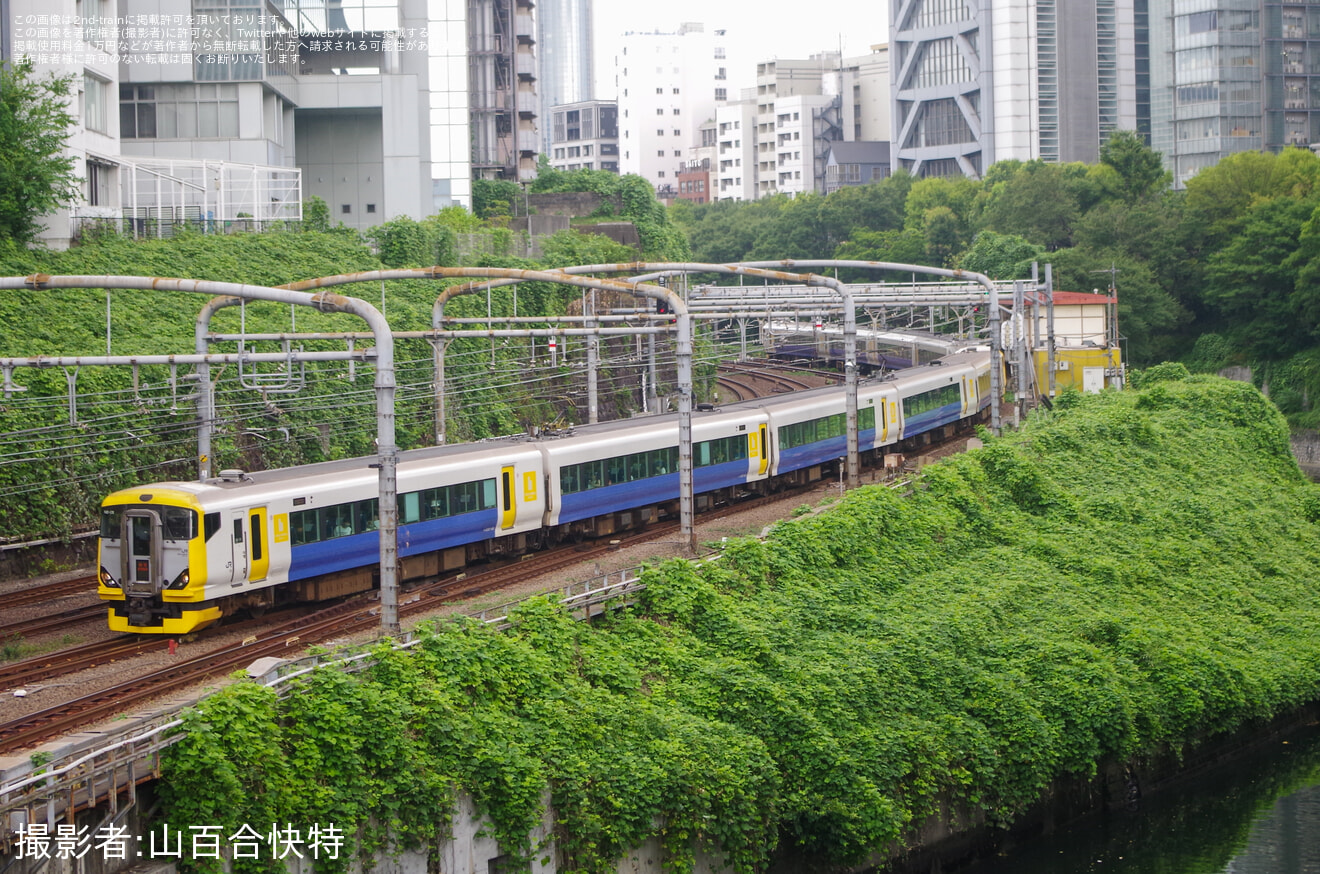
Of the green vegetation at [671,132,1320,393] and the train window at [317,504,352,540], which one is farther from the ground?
the green vegetation at [671,132,1320,393]

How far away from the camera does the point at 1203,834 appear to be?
69.4ft

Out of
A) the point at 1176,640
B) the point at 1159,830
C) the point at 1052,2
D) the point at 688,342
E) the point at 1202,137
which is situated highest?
the point at 1052,2

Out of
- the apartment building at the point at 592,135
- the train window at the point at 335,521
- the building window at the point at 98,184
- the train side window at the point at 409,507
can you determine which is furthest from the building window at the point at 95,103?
the apartment building at the point at 592,135

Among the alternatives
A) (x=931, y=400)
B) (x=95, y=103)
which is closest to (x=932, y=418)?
(x=931, y=400)

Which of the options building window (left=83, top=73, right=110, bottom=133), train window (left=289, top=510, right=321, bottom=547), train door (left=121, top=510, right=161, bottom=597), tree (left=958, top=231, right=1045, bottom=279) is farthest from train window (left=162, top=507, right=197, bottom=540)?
tree (left=958, top=231, right=1045, bottom=279)

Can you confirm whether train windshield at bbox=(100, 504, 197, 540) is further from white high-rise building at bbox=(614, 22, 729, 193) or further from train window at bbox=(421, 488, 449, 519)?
white high-rise building at bbox=(614, 22, 729, 193)

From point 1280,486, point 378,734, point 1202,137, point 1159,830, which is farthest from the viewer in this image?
point 1202,137

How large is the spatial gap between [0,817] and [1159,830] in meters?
16.1

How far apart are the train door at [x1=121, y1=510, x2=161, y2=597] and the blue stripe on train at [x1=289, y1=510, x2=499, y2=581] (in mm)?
2112

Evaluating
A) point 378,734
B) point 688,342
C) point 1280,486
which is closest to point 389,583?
point 378,734

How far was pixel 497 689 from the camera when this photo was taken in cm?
1653

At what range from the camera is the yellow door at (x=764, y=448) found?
3312 centimetres

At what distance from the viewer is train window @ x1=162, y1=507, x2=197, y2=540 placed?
19.7m

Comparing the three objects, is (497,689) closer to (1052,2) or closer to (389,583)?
(389,583)
